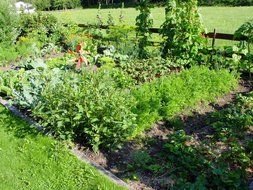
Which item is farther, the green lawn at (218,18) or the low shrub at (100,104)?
the green lawn at (218,18)

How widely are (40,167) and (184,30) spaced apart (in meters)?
5.39

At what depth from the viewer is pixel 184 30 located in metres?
8.80

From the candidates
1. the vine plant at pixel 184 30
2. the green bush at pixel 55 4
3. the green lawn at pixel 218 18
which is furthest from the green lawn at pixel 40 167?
the green bush at pixel 55 4

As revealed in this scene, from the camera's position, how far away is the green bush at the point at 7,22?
12.5 metres

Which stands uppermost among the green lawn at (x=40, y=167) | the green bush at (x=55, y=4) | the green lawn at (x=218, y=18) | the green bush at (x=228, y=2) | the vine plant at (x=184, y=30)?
the vine plant at (x=184, y=30)

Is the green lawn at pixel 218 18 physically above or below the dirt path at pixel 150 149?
above

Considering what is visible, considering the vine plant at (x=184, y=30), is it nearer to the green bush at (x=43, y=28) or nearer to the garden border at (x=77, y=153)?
the garden border at (x=77, y=153)

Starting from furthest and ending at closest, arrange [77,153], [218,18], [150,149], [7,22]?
[218,18], [7,22], [150,149], [77,153]

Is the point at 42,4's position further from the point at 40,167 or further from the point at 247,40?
the point at 40,167

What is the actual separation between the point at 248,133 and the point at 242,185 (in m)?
1.52

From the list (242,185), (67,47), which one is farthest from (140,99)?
(67,47)

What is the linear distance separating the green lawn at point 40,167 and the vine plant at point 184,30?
453 cm

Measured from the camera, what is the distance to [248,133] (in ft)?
18.8

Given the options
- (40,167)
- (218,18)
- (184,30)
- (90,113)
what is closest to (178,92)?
(90,113)
